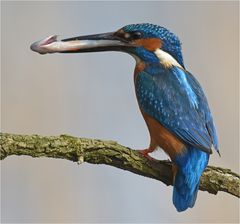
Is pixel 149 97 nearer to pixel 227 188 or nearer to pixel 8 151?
pixel 227 188

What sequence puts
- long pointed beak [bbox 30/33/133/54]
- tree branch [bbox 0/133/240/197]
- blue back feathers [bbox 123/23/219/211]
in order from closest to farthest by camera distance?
1. tree branch [bbox 0/133/240/197]
2. long pointed beak [bbox 30/33/133/54]
3. blue back feathers [bbox 123/23/219/211]

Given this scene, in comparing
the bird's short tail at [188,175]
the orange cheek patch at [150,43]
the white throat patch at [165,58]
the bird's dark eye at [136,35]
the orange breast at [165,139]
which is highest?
the bird's dark eye at [136,35]

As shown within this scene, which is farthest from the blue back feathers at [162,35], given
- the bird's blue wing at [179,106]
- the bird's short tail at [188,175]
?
the bird's short tail at [188,175]

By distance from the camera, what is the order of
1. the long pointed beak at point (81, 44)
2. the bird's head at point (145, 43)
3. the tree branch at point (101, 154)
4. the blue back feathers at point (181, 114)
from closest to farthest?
1. the tree branch at point (101, 154)
2. the long pointed beak at point (81, 44)
3. the blue back feathers at point (181, 114)
4. the bird's head at point (145, 43)

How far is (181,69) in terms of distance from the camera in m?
2.47

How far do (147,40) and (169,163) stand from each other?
1.61 ft

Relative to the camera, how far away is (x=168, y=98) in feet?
7.68

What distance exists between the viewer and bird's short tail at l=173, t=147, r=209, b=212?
2.27 metres

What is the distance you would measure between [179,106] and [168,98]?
0.05 meters

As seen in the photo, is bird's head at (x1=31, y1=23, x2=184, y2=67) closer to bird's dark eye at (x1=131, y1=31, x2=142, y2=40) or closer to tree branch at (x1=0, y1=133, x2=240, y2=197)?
bird's dark eye at (x1=131, y1=31, x2=142, y2=40)

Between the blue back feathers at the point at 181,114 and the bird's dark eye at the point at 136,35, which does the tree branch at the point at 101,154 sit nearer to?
the blue back feathers at the point at 181,114

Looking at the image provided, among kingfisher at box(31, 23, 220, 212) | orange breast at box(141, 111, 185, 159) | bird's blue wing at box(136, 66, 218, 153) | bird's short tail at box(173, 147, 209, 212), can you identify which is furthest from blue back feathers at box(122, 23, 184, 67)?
bird's short tail at box(173, 147, 209, 212)

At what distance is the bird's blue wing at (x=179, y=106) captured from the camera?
2299mm

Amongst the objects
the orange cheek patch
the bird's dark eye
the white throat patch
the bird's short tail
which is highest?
the bird's dark eye
